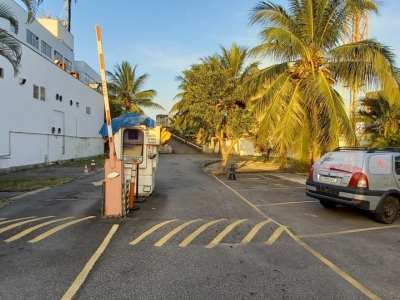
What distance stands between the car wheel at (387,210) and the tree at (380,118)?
1075cm

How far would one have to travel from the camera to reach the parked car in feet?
23.3

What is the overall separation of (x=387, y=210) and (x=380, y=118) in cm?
1329

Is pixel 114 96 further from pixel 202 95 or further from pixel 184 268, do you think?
pixel 184 268

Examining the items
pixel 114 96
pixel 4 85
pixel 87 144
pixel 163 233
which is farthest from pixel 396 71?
pixel 114 96

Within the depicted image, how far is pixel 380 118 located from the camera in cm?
1858

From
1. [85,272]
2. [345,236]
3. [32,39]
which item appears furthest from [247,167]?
[32,39]

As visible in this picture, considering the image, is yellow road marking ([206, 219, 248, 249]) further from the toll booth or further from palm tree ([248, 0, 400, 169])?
palm tree ([248, 0, 400, 169])

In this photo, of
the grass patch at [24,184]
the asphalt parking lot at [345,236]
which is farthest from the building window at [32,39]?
the asphalt parking lot at [345,236]

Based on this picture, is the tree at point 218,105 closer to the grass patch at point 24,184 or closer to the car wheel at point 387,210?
the grass patch at point 24,184

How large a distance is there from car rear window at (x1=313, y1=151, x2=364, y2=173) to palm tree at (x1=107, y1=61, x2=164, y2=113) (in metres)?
32.6

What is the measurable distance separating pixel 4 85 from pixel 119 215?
13.4 m

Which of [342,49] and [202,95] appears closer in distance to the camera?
[342,49]

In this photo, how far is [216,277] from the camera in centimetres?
414

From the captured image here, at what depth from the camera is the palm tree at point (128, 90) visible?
127ft
